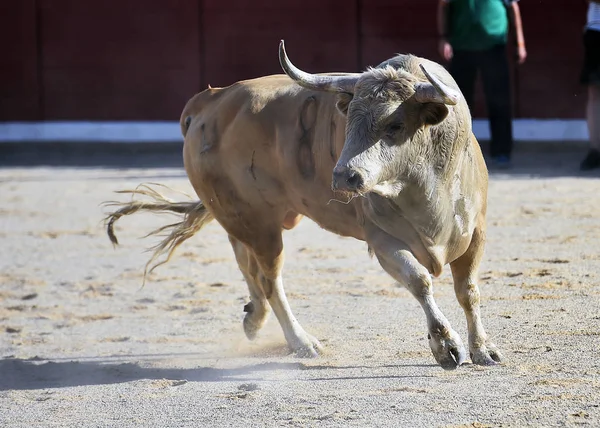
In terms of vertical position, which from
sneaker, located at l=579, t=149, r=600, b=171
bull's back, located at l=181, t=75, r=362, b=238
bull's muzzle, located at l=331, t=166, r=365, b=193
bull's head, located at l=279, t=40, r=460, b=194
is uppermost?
bull's head, located at l=279, t=40, r=460, b=194

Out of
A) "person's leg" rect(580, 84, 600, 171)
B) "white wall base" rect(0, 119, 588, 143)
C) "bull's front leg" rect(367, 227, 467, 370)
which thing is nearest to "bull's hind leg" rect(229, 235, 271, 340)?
"bull's front leg" rect(367, 227, 467, 370)

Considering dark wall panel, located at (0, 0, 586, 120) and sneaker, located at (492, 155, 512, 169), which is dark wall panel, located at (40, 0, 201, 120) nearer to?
dark wall panel, located at (0, 0, 586, 120)

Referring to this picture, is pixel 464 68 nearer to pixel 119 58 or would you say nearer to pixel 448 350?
pixel 119 58

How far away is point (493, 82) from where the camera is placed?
29.5 ft

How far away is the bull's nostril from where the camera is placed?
3.55m

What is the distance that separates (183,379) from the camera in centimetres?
432

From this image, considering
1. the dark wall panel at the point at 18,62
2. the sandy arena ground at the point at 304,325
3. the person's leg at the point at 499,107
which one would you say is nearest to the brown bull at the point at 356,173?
the sandy arena ground at the point at 304,325

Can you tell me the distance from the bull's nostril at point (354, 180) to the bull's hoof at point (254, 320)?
4.68ft

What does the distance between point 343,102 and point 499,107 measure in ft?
17.7

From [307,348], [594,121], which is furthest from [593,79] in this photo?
[307,348]

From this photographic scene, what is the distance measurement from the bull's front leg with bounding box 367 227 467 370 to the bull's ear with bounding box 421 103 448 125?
16.5 inches

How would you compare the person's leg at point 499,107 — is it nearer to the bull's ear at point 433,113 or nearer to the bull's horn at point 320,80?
the bull's horn at point 320,80

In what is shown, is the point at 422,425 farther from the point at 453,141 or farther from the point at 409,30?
the point at 409,30

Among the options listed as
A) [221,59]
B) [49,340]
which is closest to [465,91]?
[221,59]
